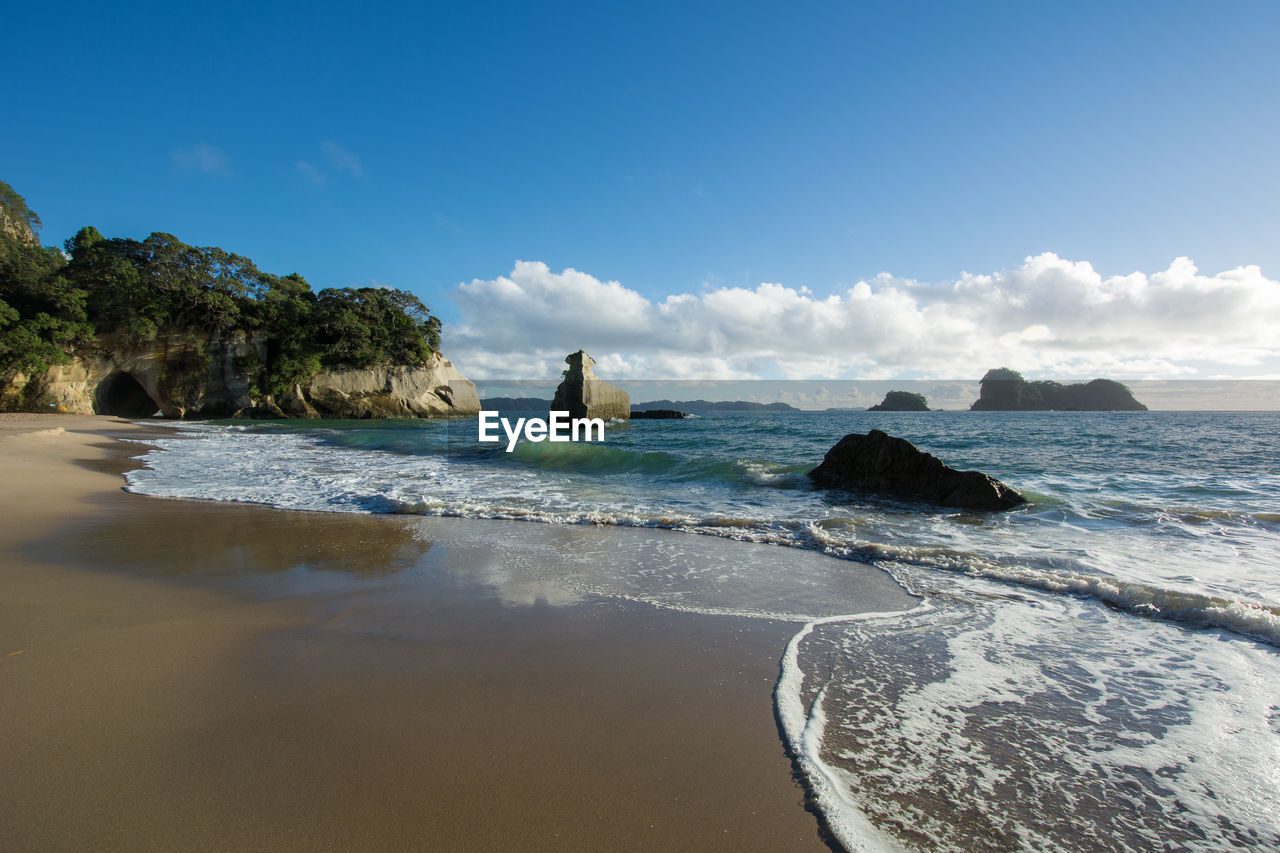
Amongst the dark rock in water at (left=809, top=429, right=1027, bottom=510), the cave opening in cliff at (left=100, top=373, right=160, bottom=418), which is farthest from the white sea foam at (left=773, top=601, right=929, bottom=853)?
the cave opening in cliff at (left=100, top=373, right=160, bottom=418)

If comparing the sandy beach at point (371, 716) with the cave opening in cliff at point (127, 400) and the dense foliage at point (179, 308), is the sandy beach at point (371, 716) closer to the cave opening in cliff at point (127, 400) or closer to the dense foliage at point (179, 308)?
the dense foliage at point (179, 308)

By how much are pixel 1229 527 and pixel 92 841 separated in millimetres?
11533

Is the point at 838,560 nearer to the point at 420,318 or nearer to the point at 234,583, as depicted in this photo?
the point at 234,583

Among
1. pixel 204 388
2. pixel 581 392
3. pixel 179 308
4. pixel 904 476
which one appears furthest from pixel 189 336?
pixel 904 476

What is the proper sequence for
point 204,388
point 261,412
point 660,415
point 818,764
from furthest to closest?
point 660,415 < point 261,412 < point 204,388 < point 818,764

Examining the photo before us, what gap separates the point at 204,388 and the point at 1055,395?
132716 mm

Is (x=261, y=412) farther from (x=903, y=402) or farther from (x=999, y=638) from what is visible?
(x=903, y=402)

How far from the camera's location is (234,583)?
4430 mm

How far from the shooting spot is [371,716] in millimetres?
2441

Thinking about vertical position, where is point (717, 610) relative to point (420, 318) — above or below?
below

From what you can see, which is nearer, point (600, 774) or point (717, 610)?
point (600, 774)

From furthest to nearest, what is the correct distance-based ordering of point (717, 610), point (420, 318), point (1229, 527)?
point (420, 318) → point (1229, 527) → point (717, 610)

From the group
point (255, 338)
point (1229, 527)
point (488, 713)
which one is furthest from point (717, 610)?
point (255, 338)

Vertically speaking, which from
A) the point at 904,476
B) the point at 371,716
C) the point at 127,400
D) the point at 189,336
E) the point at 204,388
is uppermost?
the point at 189,336
